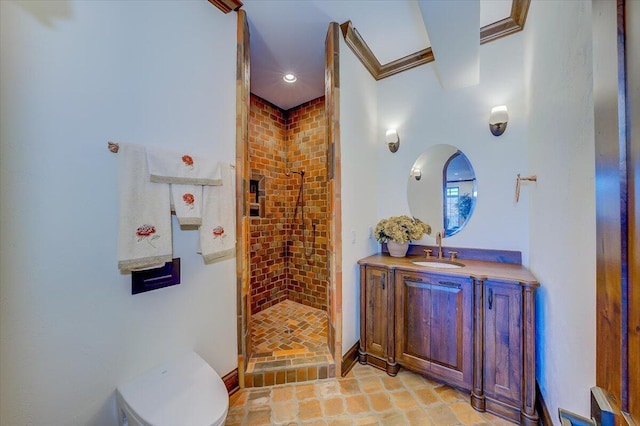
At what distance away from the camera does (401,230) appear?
2.18m

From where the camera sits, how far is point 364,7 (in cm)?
175

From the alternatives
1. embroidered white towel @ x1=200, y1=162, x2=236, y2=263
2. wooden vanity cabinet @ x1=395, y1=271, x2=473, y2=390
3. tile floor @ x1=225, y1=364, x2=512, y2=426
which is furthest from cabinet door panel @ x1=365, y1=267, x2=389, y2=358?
embroidered white towel @ x1=200, y1=162, x2=236, y2=263

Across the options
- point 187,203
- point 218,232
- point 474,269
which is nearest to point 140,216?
point 187,203

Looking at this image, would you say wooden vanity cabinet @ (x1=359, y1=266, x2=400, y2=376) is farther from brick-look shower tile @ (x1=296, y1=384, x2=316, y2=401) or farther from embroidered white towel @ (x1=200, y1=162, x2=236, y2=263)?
embroidered white towel @ (x1=200, y1=162, x2=236, y2=263)

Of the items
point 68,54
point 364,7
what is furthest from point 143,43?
point 364,7

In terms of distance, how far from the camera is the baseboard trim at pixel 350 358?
1.95 meters

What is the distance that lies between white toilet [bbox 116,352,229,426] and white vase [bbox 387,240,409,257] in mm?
1696

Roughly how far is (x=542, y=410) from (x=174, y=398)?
2.11 meters

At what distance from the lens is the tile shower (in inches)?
112

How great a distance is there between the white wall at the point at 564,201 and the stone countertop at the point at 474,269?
0.33ft

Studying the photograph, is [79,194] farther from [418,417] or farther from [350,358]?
[418,417]

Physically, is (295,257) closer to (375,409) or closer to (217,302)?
(217,302)

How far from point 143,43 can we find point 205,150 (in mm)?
621

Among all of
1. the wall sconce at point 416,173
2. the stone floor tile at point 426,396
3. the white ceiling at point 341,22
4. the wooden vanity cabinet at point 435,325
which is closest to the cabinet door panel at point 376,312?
the wooden vanity cabinet at point 435,325
